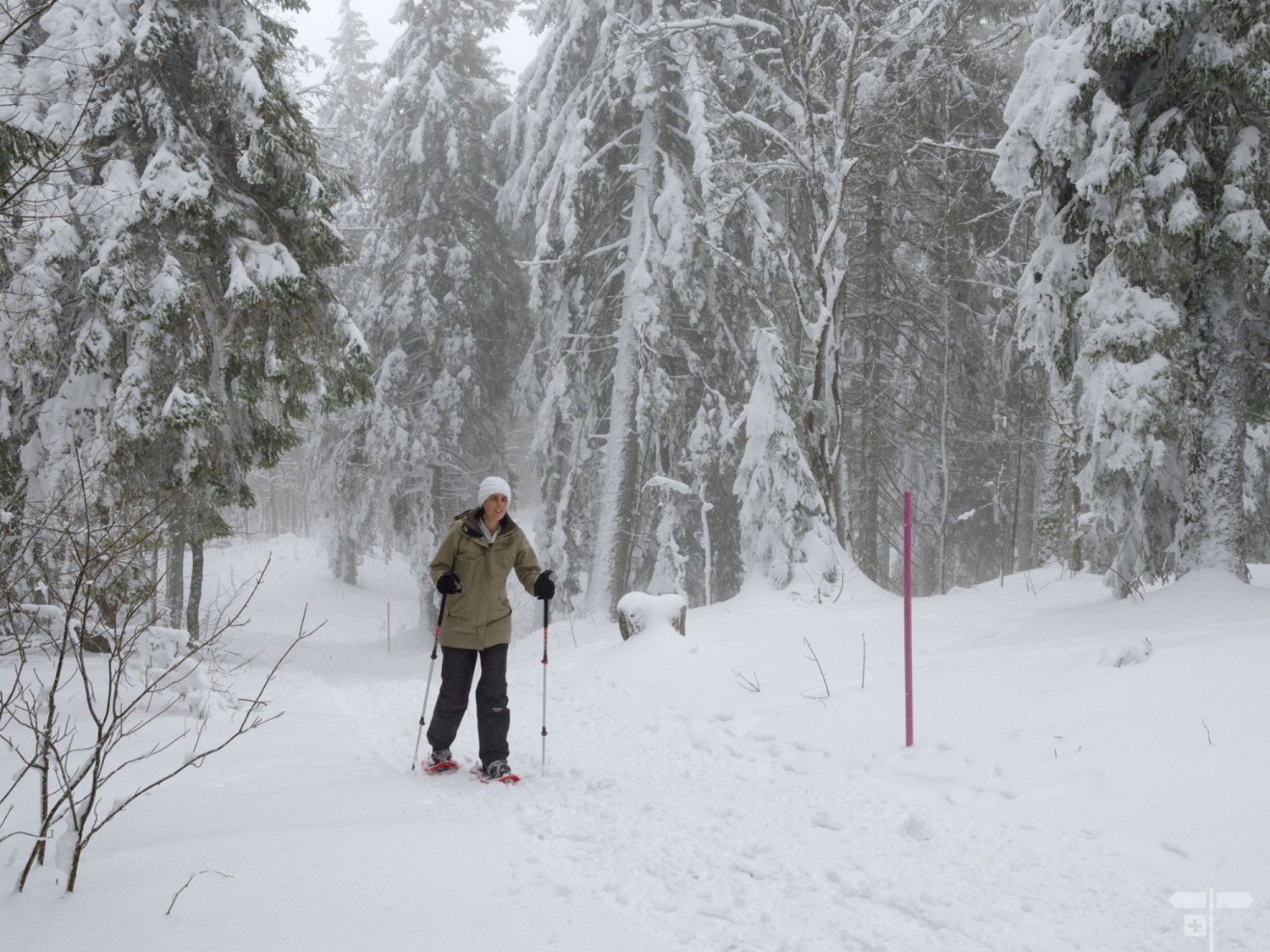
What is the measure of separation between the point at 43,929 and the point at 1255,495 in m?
11.8

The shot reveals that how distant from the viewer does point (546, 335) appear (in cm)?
1689

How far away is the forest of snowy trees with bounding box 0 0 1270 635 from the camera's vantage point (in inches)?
273

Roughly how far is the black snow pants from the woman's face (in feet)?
2.89

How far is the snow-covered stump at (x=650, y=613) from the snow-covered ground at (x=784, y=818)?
4.93 feet

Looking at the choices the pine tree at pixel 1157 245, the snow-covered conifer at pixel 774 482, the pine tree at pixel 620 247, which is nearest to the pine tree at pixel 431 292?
the pine tree at pixel 620 247

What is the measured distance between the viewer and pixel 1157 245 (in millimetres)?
6715

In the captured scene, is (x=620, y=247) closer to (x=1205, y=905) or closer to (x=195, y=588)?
(x=195, y=588)

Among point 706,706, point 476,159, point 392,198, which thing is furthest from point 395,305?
point 706,706

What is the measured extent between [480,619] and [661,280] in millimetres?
8755

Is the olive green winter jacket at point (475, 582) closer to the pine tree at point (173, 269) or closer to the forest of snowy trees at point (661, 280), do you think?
the forest of snowy trees at point (661, 280)

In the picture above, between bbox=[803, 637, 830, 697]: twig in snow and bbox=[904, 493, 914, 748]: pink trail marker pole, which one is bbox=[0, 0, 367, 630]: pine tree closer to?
bbox=[803, 637, 830, 697]: twig in snow

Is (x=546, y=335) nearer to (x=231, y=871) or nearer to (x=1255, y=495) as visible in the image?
(x=1255, y=495)

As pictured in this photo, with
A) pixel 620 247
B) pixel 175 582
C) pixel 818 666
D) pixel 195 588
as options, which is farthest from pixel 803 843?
pixel 620 247

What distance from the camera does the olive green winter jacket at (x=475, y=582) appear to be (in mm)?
5469
